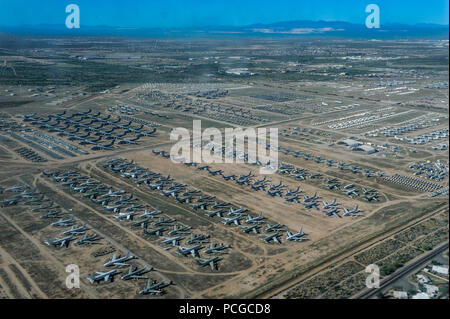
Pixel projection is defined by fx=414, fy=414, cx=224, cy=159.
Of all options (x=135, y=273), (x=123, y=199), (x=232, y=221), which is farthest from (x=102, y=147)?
(x=135, y=273)

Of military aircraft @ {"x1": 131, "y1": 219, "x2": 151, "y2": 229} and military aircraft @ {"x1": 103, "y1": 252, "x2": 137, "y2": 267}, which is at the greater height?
military aircraft @ {"x1": 131, "y1": 219, "x2": 151, "y2": 229}

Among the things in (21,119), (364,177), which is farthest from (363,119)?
(21,119)

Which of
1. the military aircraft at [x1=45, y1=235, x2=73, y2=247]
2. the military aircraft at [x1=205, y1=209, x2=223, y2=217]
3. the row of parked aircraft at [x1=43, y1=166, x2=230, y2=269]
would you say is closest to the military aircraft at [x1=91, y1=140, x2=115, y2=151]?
the row of parked aircraft at [x1=43, y1=166, x2=230, y2=269]

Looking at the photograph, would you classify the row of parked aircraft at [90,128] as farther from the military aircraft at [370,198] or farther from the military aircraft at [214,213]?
the military aircraft at [370,198]

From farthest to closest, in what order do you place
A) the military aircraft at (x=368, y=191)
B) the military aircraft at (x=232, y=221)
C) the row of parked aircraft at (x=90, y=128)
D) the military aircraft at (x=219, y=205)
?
the row of parked aircraft at (x=90, y=128)
the military aircraft at (x=368, y=191)
the military aircraft at (x=219, y=205)
the military aircraft at (x=232, y=221)

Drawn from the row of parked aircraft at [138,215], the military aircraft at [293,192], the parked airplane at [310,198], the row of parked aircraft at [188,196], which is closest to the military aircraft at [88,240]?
the row of parked aircraft at [138,215]

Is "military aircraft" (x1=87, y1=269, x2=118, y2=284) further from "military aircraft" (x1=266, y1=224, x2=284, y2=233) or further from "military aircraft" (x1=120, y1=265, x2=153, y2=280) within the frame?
"military aircraft" (x1=266, y1=224, x2=284, y2=233)
